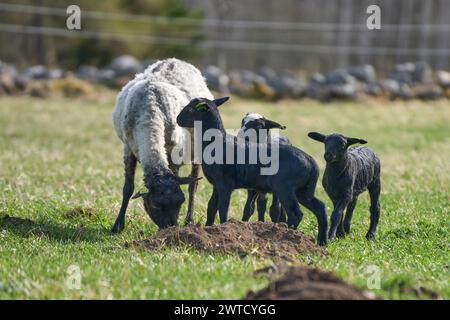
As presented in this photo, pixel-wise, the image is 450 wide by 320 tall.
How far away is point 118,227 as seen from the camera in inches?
342

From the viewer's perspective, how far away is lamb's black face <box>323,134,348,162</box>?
759 centimetres

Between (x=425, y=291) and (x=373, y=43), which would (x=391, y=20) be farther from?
(x=425, y=291)

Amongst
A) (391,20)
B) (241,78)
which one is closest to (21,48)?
(241,78)

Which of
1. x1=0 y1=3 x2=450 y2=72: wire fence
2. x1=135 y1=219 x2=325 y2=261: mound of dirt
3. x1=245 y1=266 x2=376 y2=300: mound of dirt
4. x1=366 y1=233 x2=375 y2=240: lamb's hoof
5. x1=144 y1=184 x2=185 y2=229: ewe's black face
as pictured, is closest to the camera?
x1=245 y1=266 x2=376 y2=300: mound of dirt

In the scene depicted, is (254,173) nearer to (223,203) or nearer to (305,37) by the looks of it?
(223,203)

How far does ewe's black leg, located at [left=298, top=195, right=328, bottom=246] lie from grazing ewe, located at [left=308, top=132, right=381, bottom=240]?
0.98 feet

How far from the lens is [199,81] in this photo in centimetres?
1021

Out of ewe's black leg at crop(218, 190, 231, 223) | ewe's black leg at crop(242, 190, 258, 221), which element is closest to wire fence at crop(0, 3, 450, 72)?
ewe's black leg at crop(242, 190, 258, 221)

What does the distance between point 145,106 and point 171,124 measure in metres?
0.35

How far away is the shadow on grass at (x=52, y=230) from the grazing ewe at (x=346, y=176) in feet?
7.52

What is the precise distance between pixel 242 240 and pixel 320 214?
2.85ft

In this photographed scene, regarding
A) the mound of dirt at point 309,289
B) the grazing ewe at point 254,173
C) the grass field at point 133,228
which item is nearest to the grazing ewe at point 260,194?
the grass field at point 133,228

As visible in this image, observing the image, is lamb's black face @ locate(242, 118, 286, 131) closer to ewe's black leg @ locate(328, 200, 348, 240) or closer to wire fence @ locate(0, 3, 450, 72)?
ewe's black leg @ locate(328, 200, 348, 240)

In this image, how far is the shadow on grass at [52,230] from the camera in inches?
316
